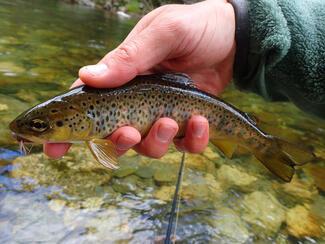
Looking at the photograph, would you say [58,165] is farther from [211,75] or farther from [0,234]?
[211,75]

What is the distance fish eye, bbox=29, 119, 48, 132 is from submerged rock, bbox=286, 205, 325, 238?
110 inches

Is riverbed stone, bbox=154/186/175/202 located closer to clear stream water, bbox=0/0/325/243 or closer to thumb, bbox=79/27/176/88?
clear stream water, bbox=0/0/325/243

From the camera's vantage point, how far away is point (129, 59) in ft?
8.55

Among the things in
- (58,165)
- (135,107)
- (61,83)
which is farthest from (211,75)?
(61,83)

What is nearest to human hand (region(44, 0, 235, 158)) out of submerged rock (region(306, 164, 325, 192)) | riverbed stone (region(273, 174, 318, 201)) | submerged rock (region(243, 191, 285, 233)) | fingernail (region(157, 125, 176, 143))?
fingernail (region(157, 125, 176, 143))

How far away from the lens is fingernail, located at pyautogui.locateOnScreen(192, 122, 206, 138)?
9.36 feet

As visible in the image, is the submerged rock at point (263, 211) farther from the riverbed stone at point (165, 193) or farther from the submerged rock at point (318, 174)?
the submerged rock at point (318, 174)

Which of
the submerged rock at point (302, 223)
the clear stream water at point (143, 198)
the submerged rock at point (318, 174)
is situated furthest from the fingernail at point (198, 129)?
the submerged rock at point (318, 174)

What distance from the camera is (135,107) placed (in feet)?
8.58

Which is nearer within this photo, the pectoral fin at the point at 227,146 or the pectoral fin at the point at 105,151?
the pectoral fin at the point at 105,151

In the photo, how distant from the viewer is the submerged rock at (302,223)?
13.8ft

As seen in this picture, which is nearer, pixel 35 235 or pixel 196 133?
pixel 196 133

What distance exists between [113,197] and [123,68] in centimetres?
187

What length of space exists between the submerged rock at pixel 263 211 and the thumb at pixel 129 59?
208 centimetres
